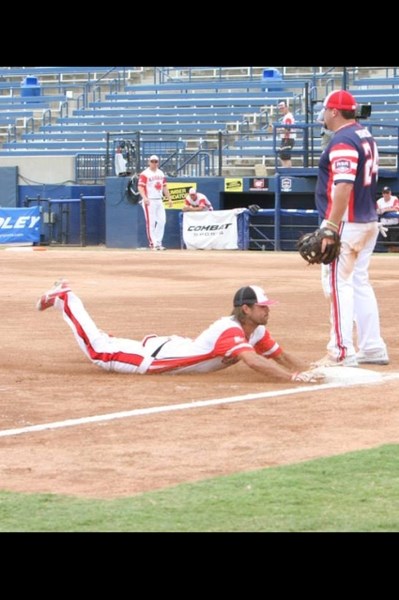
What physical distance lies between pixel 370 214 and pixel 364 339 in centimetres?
98

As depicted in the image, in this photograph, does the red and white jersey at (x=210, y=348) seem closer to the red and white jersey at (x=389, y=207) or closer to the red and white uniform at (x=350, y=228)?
the red and white uniform at (x=350, y=228)

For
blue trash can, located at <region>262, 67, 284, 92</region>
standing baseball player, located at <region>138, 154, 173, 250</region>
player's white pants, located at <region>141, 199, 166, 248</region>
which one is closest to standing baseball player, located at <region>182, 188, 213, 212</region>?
standing baseball player, located at <region>138, 154, 173, 250</region>

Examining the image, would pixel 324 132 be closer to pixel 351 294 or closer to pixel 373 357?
pixel 373 357

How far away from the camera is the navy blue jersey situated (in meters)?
9.55

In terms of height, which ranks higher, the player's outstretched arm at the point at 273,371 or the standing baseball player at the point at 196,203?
the standing baseball player at the point at 196,203

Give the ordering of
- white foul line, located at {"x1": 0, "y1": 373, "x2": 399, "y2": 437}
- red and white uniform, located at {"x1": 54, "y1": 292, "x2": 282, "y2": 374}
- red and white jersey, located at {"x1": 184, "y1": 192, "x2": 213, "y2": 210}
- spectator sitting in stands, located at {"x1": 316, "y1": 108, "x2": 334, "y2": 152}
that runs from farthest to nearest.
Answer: red and white jersey, located at {"x1": 184, "y1": 192, "x2": 213, "y2": 210} < spectator sitting in stands, located at {"x1": 316, "y1": 108, "x2": 334, "y2": 152} < red and white uniform, located at {"x1": 54, "y1": 292, "x2": 282, "y2": 374} < white foul line, located at {"x1": 0, "y1": 373, "x2": 399, "y2": 437}

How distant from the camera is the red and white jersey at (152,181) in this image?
30859 mm

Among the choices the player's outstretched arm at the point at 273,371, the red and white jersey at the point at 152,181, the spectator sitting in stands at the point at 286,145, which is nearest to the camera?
the player's outstretched arm at the point at 273,371

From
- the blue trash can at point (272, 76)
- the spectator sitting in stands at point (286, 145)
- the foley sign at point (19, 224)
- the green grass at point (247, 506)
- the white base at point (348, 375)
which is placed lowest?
the green grass at point (247, 506)

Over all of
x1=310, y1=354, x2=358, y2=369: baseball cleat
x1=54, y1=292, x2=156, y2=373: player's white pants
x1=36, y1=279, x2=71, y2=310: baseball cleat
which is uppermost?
x1=36, y1=279, x2=71, y2=310: baseball cleat

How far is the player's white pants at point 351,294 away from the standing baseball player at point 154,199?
20873 millimetres

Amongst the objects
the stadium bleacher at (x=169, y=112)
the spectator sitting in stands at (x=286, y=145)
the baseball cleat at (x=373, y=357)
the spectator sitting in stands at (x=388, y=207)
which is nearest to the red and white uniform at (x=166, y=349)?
the baseball cleat at (x=373, y=357)

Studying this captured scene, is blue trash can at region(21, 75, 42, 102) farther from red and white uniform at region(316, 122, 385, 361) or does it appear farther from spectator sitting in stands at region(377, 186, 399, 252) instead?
red and white uniform at region(316, 122, 385, 361)
